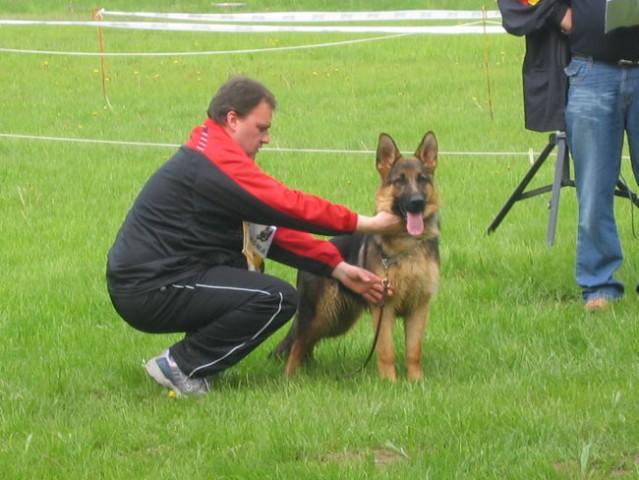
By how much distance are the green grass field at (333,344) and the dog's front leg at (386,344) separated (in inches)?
3.2

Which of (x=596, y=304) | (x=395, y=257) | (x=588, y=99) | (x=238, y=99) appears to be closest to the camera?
(x=238, y=99)

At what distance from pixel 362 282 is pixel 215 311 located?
0.74 metres

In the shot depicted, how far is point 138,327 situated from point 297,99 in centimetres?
1078

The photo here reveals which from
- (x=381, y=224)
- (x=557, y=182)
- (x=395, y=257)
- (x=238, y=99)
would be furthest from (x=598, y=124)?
(x=238, y=99)

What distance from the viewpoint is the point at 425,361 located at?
263 inches

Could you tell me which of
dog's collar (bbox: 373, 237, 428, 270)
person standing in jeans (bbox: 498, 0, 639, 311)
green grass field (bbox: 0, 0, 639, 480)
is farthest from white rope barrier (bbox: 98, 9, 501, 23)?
dog's collar (bbox: 373, 237, 428, 270)

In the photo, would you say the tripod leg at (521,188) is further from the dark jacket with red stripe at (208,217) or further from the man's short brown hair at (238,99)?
the man's short brown hair at (238,99)

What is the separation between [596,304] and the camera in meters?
7.46

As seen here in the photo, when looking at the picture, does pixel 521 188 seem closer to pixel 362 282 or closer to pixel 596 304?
pixel 596 304

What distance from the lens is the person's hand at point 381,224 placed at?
598 cm

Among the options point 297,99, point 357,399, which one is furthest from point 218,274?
point 297,99

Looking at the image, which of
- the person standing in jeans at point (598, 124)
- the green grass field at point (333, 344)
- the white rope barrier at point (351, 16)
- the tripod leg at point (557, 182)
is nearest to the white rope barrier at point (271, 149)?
the green grass field at point (333, 344)

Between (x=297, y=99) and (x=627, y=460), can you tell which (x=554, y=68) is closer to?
(x=627, y=460)

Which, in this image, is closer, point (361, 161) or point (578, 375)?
point (578, 375)
